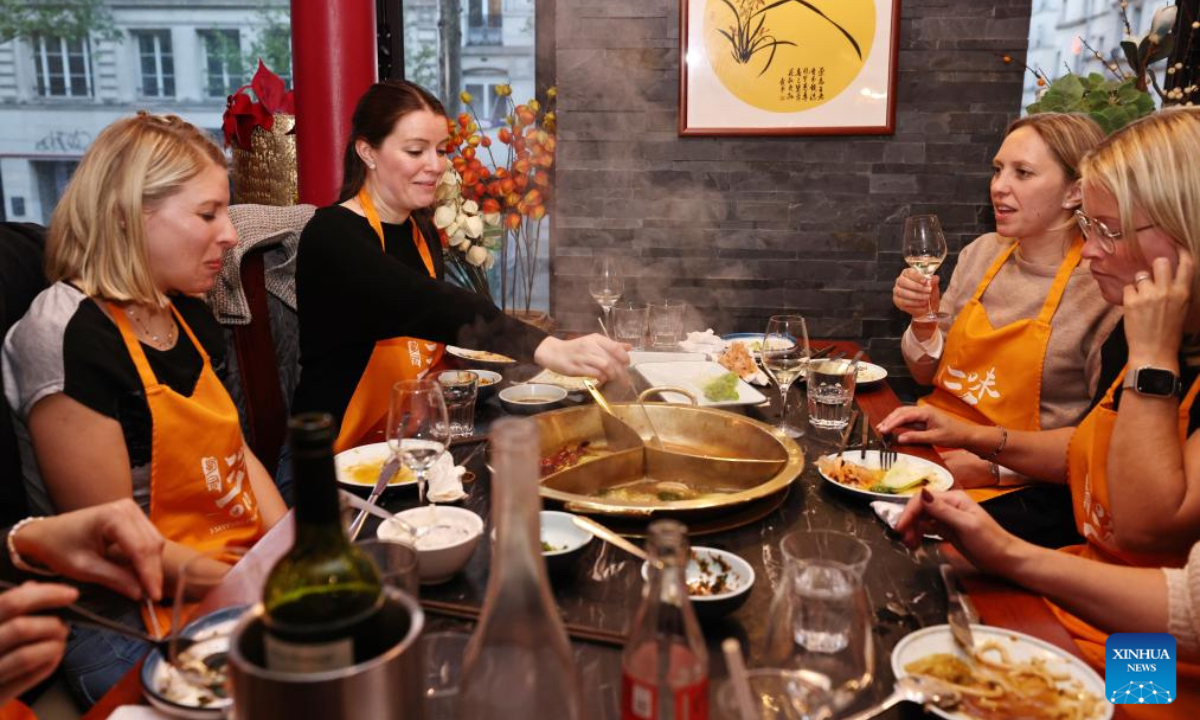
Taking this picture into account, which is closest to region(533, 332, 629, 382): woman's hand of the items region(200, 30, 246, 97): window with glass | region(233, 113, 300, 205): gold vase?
region(233, 113, 300, 205): gold vase

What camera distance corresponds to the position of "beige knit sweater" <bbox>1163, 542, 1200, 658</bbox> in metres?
1.26

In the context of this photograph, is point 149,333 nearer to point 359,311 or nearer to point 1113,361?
point 359,311

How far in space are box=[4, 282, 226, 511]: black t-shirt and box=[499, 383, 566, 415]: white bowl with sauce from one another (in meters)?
0.74

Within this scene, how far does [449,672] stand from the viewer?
1.00m

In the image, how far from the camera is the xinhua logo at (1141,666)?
1.21m

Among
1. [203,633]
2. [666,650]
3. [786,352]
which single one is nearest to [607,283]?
[786,352]

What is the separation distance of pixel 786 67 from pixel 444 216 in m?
1.75

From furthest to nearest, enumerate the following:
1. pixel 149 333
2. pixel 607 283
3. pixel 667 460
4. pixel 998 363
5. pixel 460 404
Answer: pixel 607 283, pixel 998 363, pixel 460 404, pixel 149 333, pixel 667 460

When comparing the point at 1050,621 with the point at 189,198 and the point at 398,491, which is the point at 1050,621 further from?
the point at 189,198

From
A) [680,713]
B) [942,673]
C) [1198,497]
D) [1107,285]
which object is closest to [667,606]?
[680,713]

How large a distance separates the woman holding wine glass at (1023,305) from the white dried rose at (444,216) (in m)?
1.48

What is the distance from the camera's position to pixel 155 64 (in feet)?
15.1

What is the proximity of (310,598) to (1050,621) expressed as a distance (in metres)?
0.98

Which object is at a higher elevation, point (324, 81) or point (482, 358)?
point (324, 81)
